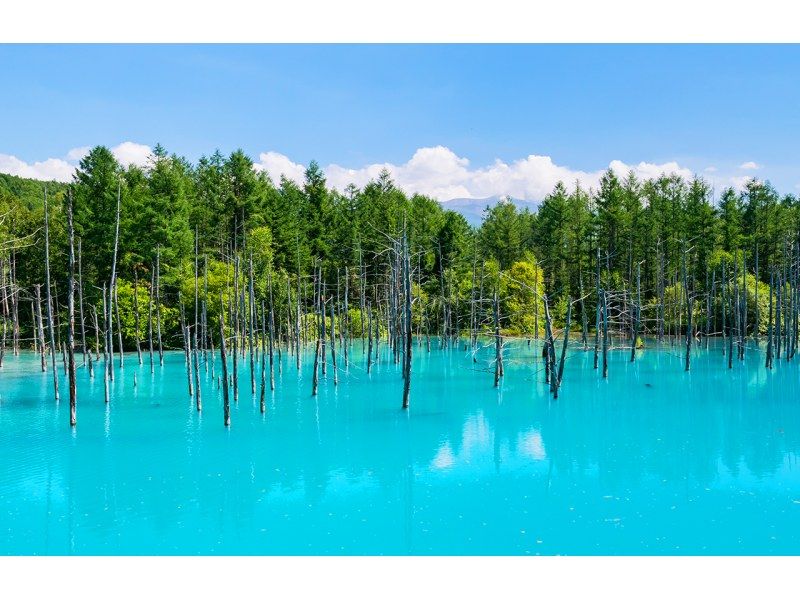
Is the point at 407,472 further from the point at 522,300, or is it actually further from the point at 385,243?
the point at 385,243

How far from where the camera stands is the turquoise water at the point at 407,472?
40.0 feet

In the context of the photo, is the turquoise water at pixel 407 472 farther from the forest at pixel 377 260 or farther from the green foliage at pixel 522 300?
the green foliage at pixel 522 300

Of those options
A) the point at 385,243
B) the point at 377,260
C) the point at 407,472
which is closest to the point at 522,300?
the point at 385,243

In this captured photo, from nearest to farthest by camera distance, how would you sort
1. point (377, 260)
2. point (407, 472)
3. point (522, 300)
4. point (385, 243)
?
point (407, 472) → point (522, 300) → point (385, 243) → point (377, 260)

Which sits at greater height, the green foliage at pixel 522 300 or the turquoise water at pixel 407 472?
the green foliage at pixel 522 300

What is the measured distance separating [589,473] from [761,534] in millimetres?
4608

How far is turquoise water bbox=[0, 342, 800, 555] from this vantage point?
1218 cm

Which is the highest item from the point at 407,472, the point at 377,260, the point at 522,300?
the point at 377,260

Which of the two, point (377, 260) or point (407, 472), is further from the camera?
point (377, 260)

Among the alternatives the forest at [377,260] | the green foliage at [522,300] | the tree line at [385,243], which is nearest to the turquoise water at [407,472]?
the forest at [377,260]

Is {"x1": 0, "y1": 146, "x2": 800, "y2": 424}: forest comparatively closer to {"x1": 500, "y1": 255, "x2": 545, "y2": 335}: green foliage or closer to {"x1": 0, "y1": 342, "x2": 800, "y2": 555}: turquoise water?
{"x1": 500, "y1": 255, "x2": 545, "y2": 335}: green foliage

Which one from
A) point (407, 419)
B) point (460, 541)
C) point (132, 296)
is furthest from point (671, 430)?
point (132, 296)

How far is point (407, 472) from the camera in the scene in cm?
1656

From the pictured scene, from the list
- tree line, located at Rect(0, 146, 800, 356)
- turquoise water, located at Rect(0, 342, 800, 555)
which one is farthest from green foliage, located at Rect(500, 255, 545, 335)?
turquoise water, located at Rect(0, 342, 800, 555)
